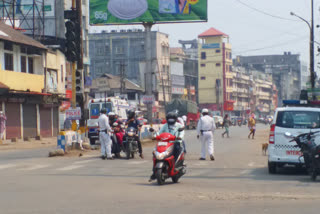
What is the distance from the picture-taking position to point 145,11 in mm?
43312

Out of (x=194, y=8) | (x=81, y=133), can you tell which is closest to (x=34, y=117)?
(x=194, y=8)

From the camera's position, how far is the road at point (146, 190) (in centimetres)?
982

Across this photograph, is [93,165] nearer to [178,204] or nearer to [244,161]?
[244,161]

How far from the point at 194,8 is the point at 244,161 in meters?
22.5

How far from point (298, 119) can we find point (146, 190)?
5.40m

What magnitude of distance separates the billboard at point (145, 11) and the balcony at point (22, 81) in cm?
614

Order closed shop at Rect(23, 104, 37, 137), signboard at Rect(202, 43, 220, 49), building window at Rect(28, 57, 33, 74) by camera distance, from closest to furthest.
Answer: closed shop at Rect(23, 104, 37, 137) < building window at Rect(28, 57, 33, 74) < signboard at Rect(202, 43, 220, 49)

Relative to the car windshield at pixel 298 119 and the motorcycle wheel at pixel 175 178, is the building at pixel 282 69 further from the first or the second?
the motorcycle wheel at pixel 175 178

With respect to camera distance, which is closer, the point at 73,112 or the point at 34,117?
the point at 73,112

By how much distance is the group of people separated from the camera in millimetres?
21594

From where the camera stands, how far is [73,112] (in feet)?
82.9

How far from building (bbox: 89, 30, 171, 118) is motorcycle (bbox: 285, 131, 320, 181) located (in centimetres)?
8329

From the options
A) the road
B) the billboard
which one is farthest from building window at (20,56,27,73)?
the road

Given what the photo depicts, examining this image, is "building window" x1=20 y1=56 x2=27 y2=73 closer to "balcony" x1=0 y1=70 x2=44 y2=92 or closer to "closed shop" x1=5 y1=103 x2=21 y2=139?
"balcony" x1=0 y1=70 x2=44 y2=92
